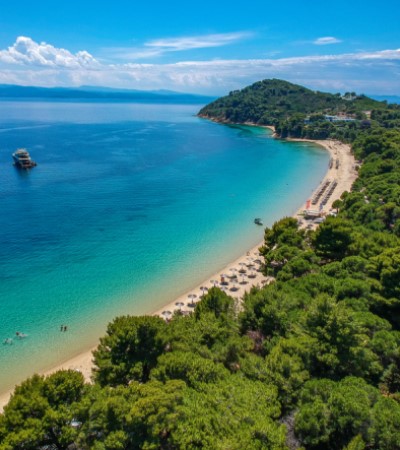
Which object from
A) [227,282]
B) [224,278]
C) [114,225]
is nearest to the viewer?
[227,282]

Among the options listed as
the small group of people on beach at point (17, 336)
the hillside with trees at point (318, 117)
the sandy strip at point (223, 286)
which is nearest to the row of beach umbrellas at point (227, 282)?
the sandy strip at point (223, 286)

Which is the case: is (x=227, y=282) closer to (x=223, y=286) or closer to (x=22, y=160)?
(x=223, y=286)

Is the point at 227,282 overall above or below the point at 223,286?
above

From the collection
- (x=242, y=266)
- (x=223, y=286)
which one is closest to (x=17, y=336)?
(x=223, y=286)

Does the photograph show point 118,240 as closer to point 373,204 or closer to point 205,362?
point 205,362

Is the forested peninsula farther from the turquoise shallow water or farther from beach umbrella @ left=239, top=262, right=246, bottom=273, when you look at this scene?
the turquoise shallow water

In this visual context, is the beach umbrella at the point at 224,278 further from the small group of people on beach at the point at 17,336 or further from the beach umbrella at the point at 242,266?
the small group of people on beach at the point at 17,336

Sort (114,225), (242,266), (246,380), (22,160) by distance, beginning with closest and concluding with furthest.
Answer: (246,380) < (242,266) < (114,225) < (22,160)
